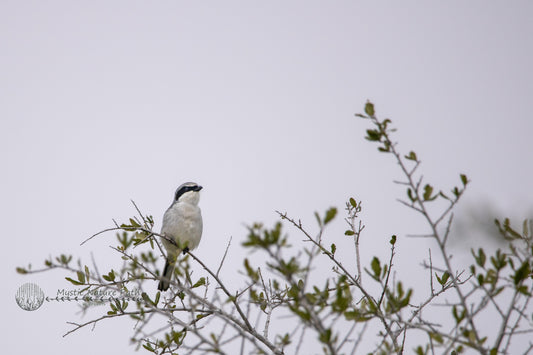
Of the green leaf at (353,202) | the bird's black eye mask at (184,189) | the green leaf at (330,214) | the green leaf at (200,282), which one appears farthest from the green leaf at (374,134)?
the bird's black eye mask at (184,189)

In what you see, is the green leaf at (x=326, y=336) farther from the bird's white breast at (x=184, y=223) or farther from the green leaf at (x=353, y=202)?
the bird's white breast at (x=184, y=223)

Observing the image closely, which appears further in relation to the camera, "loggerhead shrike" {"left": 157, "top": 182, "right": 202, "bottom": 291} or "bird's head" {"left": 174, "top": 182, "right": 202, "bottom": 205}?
"bird's head" {"left": 174, "top": 182, "right": 202, "bottom": 205}

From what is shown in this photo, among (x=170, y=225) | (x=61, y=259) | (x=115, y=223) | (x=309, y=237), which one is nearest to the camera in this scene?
(x=61, y=259)

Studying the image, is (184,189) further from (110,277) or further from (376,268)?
(376,268)

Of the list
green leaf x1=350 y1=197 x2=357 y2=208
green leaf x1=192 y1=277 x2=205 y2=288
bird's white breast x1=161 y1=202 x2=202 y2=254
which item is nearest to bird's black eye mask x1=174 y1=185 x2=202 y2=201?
bird's white breast x1=161 y1=202 x2=202 y2=254

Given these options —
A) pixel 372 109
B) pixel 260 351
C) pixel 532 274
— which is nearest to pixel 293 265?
pixel 260 351

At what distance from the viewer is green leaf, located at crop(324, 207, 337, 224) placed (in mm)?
2285

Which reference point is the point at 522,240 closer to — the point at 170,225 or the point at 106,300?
the point at 106,300

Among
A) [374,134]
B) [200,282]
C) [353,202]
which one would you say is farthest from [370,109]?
[200,282]

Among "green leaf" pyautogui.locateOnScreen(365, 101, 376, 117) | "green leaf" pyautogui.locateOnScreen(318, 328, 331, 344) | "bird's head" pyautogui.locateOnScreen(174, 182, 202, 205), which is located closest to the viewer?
"green leaf" pyautogui.locateOnScreen(318, 328, 331, 344)

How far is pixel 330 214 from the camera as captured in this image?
2.30m

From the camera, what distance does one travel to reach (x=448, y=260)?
245 cm

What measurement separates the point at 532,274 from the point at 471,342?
0.99 meters

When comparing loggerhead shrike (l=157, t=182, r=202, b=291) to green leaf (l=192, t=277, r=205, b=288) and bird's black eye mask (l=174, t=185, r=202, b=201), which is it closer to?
bird's black eye mask (l=174, t=185, r=202, b=201)
